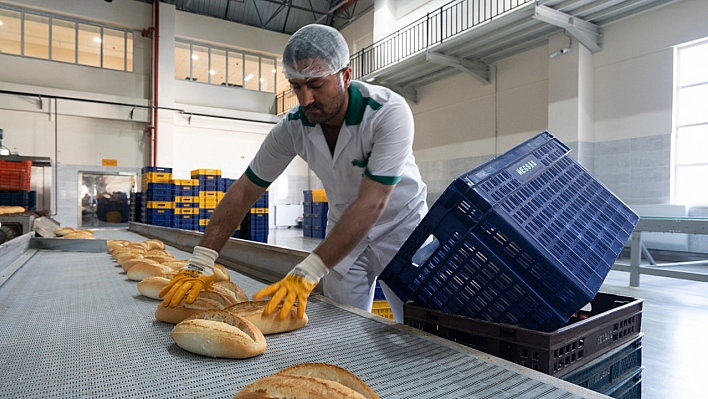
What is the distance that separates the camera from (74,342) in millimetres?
1134

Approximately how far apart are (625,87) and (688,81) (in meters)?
0.89

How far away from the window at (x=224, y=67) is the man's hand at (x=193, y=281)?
45.2ft

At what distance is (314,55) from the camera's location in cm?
157

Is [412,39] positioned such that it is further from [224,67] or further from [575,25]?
[224,67]

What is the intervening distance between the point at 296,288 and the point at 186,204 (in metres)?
8.77

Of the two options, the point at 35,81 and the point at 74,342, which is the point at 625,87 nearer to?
the point at 74,342

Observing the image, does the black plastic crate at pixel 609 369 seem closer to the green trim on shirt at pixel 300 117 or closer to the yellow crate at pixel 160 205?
the green trim on shirt at pixel 300 117

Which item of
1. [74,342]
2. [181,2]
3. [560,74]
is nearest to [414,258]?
[74,342]

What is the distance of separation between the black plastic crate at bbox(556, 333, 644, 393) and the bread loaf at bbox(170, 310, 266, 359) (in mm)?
725

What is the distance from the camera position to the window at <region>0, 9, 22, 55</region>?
11.6 metres

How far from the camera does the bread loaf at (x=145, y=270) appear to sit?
74.2 inches

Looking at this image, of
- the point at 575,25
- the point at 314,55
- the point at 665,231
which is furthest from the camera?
the point at 575,25

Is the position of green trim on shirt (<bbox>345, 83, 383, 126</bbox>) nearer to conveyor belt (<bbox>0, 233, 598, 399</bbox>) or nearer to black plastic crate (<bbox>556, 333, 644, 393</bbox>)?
conveyor belt (<bbox>0, 233, 598, 399</bbox>)

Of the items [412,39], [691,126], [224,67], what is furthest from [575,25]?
[224,67]
